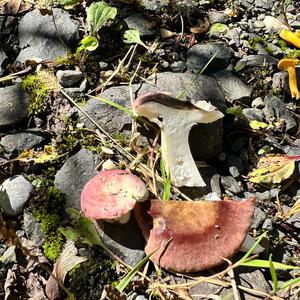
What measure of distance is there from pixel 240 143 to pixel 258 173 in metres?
0.23

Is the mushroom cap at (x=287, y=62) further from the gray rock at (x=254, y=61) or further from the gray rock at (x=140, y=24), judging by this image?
the gray rock at (x=140, y=24)

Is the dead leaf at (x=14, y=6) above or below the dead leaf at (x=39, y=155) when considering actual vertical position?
above

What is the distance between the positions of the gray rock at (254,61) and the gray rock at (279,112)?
0.96 feet

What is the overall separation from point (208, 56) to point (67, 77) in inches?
36.0

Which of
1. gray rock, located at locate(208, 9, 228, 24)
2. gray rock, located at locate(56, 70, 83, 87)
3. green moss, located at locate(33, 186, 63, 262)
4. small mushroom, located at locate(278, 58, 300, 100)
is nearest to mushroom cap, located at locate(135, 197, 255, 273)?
green moss, located at locate(33, 186, 63, 262)

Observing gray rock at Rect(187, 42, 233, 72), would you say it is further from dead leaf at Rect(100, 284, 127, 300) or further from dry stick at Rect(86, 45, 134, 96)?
dead leaf at Rect(100, 284, 127, 300)

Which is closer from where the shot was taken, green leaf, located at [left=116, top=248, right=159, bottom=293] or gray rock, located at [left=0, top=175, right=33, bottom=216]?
green leaf, located at [left=116, top=248, right=159, bottom=293]

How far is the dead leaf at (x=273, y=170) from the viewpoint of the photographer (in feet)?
8.77

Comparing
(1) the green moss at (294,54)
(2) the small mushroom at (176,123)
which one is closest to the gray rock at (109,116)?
(2) the small mushroom at (176,123)

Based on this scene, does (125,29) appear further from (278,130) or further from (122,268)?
(122,268)

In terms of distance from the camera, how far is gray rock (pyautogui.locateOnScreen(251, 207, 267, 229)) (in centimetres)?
253

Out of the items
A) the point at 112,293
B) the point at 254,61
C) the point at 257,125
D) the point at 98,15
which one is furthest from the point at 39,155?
the point at 254,61

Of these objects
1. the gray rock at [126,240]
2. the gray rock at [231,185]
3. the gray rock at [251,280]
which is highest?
the gray rock at [126,240]

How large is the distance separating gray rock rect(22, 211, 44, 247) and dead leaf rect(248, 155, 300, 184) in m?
1.15
